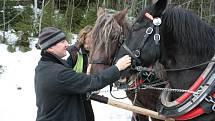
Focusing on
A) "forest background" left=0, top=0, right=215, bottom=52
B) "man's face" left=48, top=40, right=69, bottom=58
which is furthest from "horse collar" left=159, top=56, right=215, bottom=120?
"forest background" left=0, top=0, right=215, bottom=52

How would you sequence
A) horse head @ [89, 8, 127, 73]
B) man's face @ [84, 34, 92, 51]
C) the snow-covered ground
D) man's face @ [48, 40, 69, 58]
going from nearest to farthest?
man's face @ [48, 40, 69, 58]
horse head @ [89, 8, 127, 73]
man's face @ [84, 34, 92, 51]
the snow-covered ground

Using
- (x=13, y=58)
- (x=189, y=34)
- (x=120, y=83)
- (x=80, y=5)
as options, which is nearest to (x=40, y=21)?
(x=13, y=58)

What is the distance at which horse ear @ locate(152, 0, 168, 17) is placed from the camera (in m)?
3.11

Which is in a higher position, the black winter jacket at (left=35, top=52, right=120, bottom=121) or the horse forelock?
the horse forelock

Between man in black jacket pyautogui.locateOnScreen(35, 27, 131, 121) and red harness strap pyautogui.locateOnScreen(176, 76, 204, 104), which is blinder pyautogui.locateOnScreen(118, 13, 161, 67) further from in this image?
red harness strap pyautogui.locateOnScreen(176, 76, 204, 104)

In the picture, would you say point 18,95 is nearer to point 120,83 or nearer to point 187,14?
point 120,83

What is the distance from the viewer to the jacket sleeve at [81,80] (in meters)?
2.93

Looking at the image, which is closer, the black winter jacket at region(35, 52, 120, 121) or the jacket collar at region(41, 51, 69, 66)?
the black winter jacket at region(35, 52, 120, 121)

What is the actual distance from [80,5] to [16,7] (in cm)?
210

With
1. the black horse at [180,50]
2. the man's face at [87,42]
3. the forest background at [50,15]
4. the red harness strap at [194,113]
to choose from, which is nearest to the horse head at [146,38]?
the black horse at [180,50]

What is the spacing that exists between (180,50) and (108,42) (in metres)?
1.02

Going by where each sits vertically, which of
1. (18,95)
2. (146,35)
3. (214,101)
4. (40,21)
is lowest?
(18,95)

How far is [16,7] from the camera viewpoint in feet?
39.8

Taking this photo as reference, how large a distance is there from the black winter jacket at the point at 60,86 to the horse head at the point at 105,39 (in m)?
0.85
